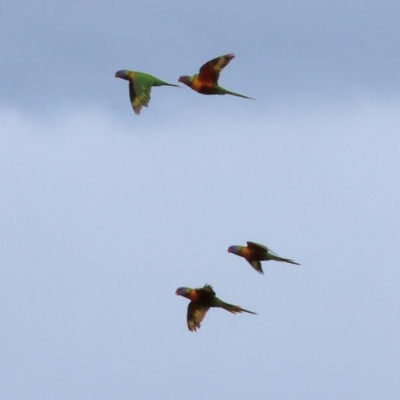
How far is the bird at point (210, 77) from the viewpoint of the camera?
168 ft

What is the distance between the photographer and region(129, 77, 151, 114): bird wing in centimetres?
5309

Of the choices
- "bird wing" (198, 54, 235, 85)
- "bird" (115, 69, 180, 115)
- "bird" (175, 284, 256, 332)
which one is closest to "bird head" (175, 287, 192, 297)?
"bird" (175, 284, 256, 332)

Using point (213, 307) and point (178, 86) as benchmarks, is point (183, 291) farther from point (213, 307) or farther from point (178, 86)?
point (178, 86)

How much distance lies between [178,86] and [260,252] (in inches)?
313

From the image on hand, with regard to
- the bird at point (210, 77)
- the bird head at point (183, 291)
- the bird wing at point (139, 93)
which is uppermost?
the bird at point (210, 77)

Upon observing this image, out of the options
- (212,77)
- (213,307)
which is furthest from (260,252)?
(212,77)

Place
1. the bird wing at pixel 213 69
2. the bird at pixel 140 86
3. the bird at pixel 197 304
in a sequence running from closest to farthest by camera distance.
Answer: the bird wing at pixel 213 69 < the bird at pixel 140 86 < the bird at pixel 197 304

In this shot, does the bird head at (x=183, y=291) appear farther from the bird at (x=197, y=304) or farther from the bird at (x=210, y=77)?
the bird at (x=210, y=77)

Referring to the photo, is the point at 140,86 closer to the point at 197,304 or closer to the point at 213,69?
the point at 213,69

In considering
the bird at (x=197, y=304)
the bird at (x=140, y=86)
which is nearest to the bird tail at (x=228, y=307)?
the bird at (x=197, y=304)

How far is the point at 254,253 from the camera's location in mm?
54031

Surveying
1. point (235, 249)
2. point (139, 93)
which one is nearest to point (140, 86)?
point (139, 93)

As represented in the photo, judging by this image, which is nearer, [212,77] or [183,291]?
[212,77]

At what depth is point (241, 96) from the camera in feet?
158
